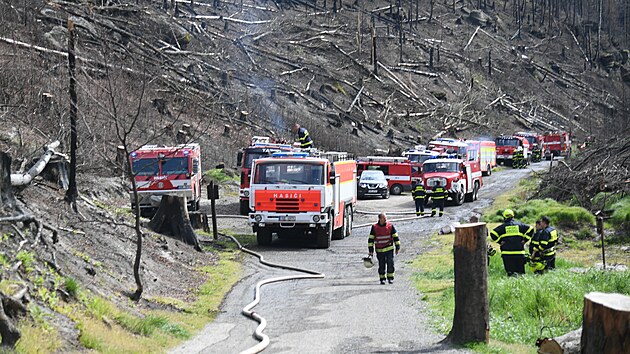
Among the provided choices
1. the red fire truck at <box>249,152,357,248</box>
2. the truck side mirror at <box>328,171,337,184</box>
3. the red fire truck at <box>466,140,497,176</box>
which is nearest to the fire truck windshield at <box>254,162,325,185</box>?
the red fire truck at <box>249,152,357,248</box>

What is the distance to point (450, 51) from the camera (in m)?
88.1

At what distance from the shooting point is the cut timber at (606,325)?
6961 mm

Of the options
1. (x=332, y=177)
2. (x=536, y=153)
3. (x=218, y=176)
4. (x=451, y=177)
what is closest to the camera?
(x=332, y=177)

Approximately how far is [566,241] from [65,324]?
18.1m

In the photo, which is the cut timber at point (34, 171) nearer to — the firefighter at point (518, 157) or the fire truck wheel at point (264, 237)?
the fire truck wheel at point (264, 237)

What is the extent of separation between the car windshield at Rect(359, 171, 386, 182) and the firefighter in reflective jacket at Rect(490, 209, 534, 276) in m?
25.9

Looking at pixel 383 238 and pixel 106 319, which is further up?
pixel 383 238

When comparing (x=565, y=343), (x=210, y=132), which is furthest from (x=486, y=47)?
(x=565, y=343)

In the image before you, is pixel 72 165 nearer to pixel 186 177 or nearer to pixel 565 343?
pixel 186 177

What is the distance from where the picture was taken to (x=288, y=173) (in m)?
24.6

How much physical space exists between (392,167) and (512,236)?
95.6 feet

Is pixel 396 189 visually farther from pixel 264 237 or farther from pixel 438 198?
pixel 264 237

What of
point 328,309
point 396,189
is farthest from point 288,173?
point 396,189

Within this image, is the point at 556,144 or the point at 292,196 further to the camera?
the point at 556,144
